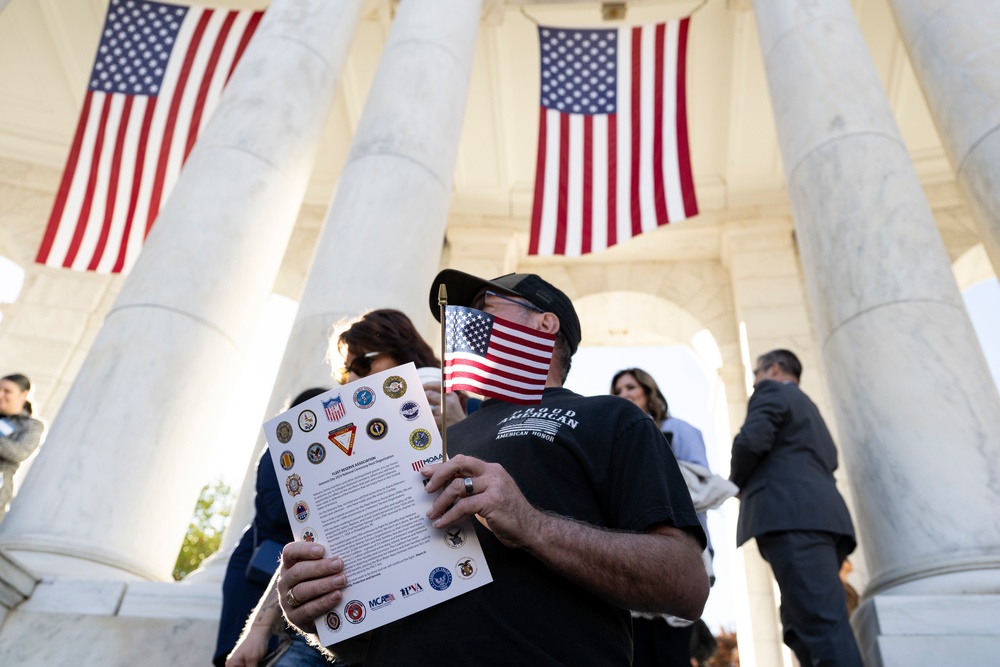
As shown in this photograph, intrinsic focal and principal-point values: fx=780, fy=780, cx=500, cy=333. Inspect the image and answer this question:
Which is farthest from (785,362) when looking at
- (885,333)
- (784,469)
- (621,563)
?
(621,563)

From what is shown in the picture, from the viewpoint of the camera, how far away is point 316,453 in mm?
2467

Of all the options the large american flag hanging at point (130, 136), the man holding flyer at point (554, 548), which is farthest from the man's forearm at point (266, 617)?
the large american flag hanging at point (130, 136)

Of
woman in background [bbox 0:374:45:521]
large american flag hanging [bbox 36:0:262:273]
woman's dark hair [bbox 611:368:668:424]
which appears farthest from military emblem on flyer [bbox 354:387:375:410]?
large american flag hanging [bbox 36:0:262:273]

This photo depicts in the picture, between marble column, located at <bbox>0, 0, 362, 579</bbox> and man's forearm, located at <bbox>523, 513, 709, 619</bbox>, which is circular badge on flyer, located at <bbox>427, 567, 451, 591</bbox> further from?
marble column, located at <bbox>0, 0, 362, 579</bbox>

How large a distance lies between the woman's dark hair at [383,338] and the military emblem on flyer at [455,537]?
197cm

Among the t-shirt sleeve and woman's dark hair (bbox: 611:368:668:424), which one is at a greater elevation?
woman's dark hair (bbox: 611:368:668:424)

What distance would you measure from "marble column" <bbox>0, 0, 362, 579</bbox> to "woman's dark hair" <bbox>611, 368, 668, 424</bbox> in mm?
4119

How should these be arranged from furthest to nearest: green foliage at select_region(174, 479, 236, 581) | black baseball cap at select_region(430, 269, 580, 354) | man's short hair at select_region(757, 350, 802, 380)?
green foliage at select_region(174, 479, 236, 581) → man's short hair at select_region(757, 350, 802, 380) → black baseball cap at select_region(430, 269, 580, 354)

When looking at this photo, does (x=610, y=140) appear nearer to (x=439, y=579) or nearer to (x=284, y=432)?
(x=284, y=432)

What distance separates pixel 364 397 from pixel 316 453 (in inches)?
9.1

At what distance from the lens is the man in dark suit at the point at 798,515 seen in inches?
230

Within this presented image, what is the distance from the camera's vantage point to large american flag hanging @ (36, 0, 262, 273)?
12.0 meters

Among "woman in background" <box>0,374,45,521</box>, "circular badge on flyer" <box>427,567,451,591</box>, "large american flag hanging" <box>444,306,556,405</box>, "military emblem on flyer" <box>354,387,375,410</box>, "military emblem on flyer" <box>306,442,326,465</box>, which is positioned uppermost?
"woman in background" <box>0,374,45,521</box>

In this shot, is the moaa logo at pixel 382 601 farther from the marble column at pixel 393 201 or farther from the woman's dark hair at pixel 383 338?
the marble column at pixel 393 201
